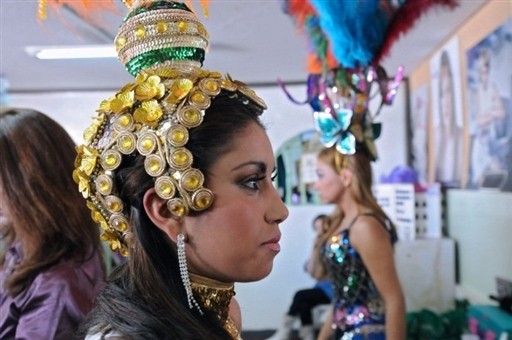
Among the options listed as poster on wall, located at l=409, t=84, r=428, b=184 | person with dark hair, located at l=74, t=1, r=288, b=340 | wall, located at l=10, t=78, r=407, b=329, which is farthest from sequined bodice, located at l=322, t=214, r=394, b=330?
wall, located at l=10, t=78, r=407, b=329

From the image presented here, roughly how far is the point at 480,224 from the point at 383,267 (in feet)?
2.65

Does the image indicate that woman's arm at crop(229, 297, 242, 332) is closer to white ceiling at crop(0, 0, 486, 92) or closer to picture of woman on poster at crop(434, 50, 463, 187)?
white ceiling at crop(0, 0, 486, 92)

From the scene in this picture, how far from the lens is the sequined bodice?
162 centimetres

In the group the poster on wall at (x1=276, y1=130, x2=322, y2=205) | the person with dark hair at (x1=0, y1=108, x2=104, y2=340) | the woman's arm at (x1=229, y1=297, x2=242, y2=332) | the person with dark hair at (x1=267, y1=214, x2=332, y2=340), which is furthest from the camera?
the poster on wall at (x1=276, y1=130, x2=322, y2=205)

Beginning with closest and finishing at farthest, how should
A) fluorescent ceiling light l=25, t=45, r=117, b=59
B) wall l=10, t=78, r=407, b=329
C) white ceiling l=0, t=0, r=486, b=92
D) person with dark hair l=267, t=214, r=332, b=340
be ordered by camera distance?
white ceiling l=0, t=0, r=486, b=92 → fluorescent ceiling light l=25, t=45, r=117, b=59 → person with dark hair l=267, t=214, r=332, b=340 → wall l=10, t=78, r=407, b=329

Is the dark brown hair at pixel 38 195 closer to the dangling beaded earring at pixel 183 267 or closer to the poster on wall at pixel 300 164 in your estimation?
the dangling beaded earring at pixel 183 267

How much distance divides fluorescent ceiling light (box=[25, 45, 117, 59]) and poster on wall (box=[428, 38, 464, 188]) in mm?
1512

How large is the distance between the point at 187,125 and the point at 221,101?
7 cm

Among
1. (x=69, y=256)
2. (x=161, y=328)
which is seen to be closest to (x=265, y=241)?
(x=161, y=328)

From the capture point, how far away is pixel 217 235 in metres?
0.71

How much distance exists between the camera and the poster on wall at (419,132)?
308 centimetres

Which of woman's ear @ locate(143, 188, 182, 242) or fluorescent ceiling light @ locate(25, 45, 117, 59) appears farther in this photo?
fluorescent ceiling light @ locate(25, 45, 117, 59)

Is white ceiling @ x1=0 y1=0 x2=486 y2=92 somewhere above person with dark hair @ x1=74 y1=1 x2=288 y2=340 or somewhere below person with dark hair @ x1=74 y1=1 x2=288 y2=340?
above

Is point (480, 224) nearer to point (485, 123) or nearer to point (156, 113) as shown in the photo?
point (485, 123)
